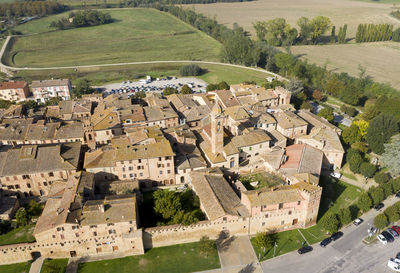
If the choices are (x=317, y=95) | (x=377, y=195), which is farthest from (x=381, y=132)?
(x=317, y=95)

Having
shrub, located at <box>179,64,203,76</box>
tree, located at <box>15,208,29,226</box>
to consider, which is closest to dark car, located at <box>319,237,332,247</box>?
tree, located at <box>15,208,29,226</box>

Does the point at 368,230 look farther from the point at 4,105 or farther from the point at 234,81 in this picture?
the point at 4,105

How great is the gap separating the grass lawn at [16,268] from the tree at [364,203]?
67.3 meters

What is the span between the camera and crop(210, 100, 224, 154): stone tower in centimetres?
7288

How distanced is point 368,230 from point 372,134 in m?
33.6

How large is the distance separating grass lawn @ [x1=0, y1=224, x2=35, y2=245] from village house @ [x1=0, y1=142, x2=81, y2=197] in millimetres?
10564

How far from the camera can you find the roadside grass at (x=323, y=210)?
6097 cm

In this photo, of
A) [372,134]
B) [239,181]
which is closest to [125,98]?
[239,181]

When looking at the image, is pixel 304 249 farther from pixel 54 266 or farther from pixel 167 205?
pixel 54 266

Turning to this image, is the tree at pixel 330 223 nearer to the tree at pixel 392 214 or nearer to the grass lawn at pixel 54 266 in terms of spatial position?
the tree at pixel 392 214

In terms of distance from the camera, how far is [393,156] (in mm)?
78812

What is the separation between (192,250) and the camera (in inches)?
2370

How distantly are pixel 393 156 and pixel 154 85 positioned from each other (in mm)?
101074

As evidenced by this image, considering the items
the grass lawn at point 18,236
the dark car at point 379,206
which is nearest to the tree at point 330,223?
the dark car at point 379,206
